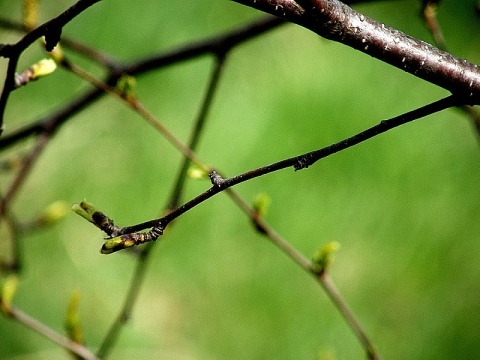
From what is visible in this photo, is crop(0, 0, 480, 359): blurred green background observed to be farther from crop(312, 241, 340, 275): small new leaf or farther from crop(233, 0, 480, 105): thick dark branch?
crop(233, 0, 480, 105): thick dark branch

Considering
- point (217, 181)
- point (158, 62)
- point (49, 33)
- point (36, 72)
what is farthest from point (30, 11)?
point (217, 181)

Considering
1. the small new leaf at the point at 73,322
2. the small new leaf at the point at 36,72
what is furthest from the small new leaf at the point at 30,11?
the small new leaf at the point at 73,322

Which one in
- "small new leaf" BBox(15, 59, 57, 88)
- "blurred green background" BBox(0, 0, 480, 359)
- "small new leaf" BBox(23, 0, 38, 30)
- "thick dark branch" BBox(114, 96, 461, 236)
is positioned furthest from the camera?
"blurred green background" BBox(0, 0, 480, 359)

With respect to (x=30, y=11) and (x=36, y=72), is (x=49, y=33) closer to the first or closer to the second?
(x=36, y=72)

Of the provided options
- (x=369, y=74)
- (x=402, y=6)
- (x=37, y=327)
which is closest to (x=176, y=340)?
(x=37, y=327)

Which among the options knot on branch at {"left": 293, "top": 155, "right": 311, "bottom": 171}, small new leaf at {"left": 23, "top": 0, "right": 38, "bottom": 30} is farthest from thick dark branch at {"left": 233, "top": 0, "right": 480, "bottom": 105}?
small new leaf at {"left": 23, "top": 0, "right": 38, "bottom": 30}

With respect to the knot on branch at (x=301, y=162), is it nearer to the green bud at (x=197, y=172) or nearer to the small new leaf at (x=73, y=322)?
the green bud at (x=197, y=172)

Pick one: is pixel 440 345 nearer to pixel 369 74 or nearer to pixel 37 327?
pixel 369 74
